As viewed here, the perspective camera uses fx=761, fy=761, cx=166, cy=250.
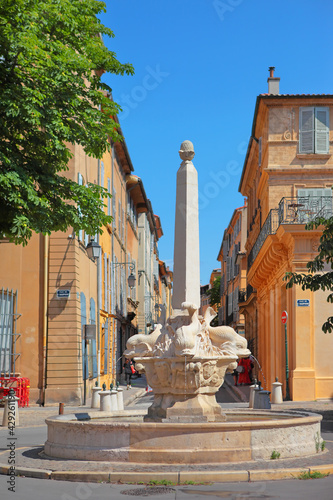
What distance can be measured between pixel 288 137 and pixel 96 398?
13161 mm

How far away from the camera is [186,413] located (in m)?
10.9

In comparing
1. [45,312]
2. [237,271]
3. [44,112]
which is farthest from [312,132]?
[237,271]

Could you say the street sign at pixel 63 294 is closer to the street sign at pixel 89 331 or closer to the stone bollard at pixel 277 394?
the street sign at pixel 89 331

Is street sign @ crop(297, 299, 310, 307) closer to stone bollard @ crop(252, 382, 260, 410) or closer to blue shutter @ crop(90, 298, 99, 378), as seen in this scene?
stone bollard @ crop(252, 382, 260, 410)

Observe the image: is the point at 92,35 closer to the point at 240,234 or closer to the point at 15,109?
the point at 15,109

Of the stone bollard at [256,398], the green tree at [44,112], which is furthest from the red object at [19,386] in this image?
the green tree at [44,112]

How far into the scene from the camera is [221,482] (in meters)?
8.45

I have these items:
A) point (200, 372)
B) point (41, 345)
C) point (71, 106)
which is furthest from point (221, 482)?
point (41, 345)

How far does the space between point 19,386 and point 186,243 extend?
37.2 ft

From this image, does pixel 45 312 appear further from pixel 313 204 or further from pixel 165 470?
pixel 165 470

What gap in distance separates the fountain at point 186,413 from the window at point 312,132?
16661 millimetres

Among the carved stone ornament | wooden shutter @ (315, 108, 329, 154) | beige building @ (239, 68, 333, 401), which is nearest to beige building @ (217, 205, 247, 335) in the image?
beige building @ (239, 68, 333, 401)

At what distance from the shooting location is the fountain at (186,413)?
9375 millimetres

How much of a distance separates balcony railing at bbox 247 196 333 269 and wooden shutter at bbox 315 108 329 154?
2.06 metres
